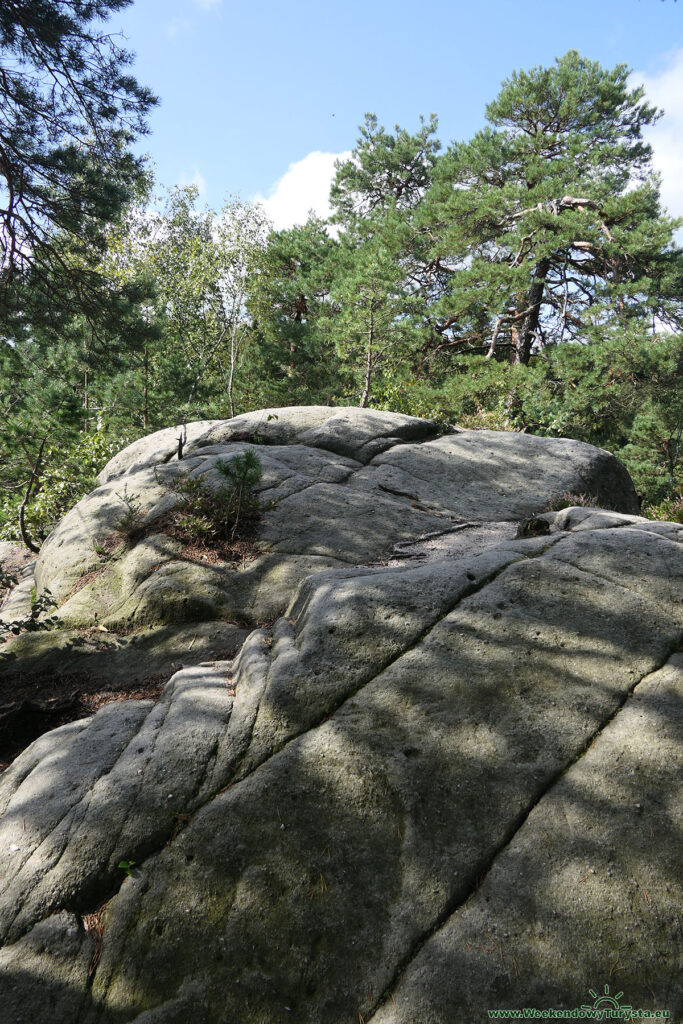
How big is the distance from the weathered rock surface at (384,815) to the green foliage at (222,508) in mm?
2694

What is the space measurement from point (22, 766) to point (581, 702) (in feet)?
12.2

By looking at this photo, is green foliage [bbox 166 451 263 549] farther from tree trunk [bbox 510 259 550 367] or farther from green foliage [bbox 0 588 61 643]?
tree trunk [bbox 510 259 550 367]

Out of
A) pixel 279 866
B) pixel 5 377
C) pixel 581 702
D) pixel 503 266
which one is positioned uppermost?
pixel 503 266

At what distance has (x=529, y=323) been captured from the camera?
21469 mm

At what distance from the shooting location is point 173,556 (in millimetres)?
7160

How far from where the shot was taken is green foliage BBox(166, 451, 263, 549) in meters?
7.39

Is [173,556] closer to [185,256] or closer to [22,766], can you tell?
[22,766]

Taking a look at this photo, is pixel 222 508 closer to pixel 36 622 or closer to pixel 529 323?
pixel 36 622

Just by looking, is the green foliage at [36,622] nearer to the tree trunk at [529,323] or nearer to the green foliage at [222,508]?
the green foliage at [222,508]

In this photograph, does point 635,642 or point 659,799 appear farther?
point 635,642

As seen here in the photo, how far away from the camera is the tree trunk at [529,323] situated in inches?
827

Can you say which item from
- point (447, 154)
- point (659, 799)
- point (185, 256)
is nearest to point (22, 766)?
point (659, 799)

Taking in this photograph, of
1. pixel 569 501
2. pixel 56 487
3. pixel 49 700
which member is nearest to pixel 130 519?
pixel 49 700

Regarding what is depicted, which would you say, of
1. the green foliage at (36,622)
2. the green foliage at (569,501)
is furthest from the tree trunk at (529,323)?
the green foliage at (36,622)
